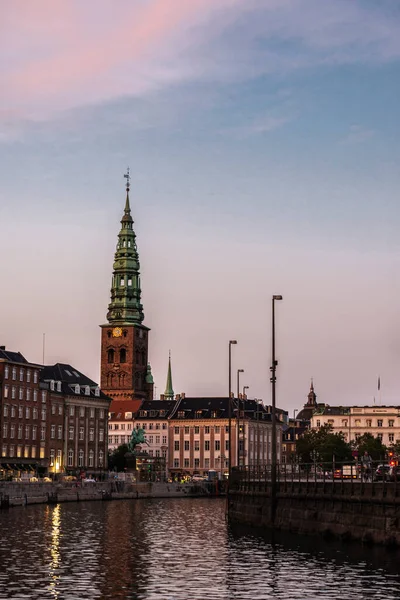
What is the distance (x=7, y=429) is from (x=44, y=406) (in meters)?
13.2

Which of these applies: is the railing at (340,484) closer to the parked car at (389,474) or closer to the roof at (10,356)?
the parked car at (389,474)

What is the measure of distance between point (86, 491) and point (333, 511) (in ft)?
282

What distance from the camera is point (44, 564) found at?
165ft

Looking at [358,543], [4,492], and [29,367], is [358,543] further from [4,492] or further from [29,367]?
[29,367]

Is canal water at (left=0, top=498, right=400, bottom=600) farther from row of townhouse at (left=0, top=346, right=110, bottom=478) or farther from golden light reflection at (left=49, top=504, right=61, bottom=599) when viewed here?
row of townhouse at (left=0, top=346, right=110, bottom=478)

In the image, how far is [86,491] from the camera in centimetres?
14362

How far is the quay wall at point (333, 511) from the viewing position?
53844 mm

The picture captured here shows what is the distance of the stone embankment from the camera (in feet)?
394

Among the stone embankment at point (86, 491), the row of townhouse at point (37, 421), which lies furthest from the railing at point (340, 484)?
the row of townhouse at point (37, 421)

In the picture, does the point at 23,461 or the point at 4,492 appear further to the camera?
the point at 23,461

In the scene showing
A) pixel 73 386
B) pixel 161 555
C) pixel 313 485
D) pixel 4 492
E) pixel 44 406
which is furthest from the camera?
pixel 73 386

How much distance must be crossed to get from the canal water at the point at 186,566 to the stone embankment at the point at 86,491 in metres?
43.3

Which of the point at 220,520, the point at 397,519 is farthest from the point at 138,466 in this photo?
the point at 397,519

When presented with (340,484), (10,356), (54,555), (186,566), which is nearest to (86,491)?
(10,356)
